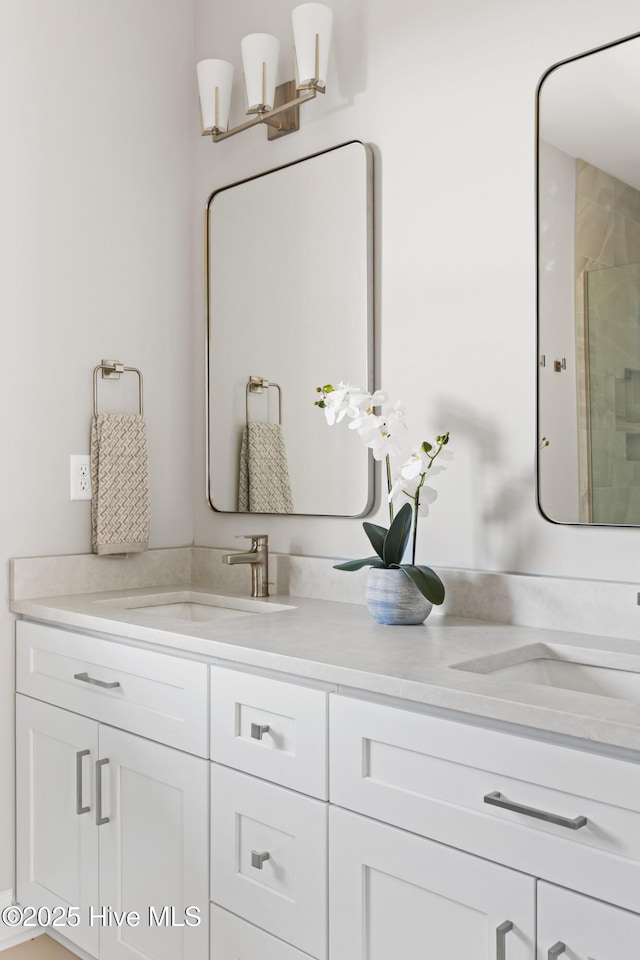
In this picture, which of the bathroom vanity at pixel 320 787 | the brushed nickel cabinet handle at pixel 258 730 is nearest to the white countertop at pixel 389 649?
the bathroom vanity at pixel 320 787

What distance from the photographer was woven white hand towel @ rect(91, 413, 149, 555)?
235 centimetres

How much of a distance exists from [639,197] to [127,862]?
173 centimetres

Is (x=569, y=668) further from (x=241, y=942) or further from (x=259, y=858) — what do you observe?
(x=241, y=942)

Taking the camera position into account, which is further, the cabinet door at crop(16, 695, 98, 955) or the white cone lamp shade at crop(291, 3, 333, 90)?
the white cone lamp shade at crop(291, 3, 333, 90)

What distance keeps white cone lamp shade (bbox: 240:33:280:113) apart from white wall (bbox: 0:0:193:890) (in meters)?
0.43

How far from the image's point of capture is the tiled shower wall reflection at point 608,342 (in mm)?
1616

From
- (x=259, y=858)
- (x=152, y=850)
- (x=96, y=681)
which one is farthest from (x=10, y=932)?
(x=259, y=858)

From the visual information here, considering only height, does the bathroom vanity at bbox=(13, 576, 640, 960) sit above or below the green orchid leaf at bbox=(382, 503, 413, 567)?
below

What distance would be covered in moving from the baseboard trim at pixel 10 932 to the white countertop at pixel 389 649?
73 centimetres

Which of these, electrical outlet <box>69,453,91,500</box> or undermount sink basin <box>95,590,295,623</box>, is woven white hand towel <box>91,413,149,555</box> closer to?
electrical outlet <box>69,453,91,500</box>

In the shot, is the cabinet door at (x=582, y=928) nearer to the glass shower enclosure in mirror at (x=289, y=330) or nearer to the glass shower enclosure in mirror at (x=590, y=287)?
the glass shower enclosure in mirror at (x=590, y=287)

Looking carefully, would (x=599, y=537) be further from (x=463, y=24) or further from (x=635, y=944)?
(x=463, y=24)

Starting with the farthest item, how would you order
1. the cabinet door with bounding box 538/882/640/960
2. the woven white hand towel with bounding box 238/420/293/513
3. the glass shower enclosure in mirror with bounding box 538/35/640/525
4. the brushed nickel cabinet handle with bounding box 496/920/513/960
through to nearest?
the woven white hand towel with bounding box 238/420/293/513, the glass shower enclosure in mirror with bounding box 538/35/640/525, the brushed nickel cabinet handle with bounding box 496/920/513/960, the cabinet door with bounding box 538/882/640/960

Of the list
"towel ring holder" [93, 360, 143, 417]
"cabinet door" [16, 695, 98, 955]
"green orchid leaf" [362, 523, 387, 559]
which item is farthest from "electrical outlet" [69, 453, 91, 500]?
"green orchid leaf" [362, 523, 387, 559]
